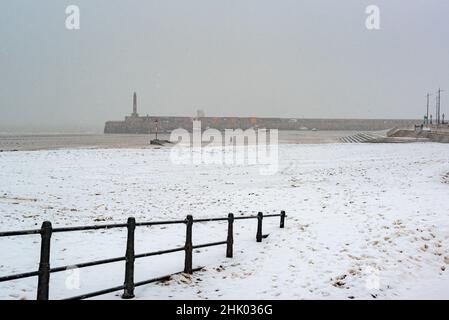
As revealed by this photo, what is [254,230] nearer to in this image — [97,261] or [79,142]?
[97,261]

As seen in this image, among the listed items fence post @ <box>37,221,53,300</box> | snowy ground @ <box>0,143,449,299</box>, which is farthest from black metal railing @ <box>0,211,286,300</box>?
snowy ground @ <box>0,143,449,299</box>

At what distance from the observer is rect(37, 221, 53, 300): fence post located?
5.55 metres

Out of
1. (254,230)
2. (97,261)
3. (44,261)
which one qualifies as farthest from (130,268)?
(254,230)

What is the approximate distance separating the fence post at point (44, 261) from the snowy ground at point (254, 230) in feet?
4.37

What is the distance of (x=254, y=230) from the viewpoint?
42.2ft

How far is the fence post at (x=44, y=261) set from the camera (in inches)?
219

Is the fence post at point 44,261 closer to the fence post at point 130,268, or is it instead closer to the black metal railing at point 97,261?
the black metal railing at point 97,261

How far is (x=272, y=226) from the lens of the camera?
13.3 m

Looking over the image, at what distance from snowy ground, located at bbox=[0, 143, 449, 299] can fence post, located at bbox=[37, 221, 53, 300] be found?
1.33 m

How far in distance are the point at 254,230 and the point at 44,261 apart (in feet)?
26.6

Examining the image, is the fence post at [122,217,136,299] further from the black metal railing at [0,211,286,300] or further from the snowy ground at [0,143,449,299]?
the snowy ground at [0,143,449,299]

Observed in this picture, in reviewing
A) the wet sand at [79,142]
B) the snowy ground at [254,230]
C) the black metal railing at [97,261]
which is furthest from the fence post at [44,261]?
the wet sand at [79,142]

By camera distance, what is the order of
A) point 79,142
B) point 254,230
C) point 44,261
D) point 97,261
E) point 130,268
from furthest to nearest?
1. point 79,142
2. point 254,230
3. point 130,268
4. point 97,261
5. point 44,261
